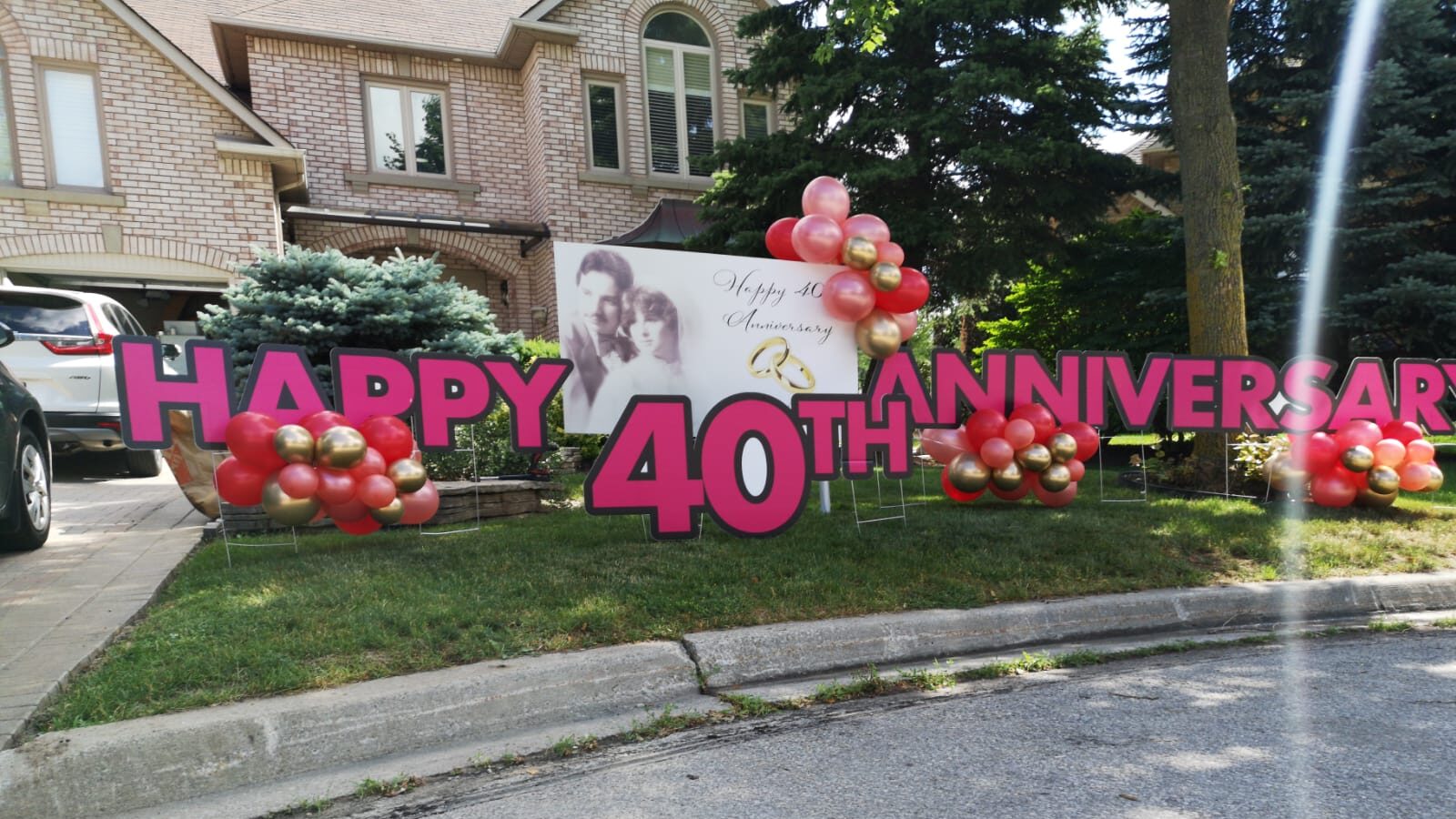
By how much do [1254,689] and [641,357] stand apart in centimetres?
410

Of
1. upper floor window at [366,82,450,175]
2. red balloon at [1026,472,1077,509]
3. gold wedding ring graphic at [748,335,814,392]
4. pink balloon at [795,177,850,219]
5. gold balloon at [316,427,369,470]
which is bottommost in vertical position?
red balloon at [1026,472,1077,509]

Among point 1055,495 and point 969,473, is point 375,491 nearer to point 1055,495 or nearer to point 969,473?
point 969,473

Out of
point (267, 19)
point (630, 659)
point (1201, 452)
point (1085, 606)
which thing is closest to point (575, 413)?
point (630, 659)

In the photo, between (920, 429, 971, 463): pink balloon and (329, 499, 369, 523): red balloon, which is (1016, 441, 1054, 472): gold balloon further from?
(329, 499, 369, 523): red balloon

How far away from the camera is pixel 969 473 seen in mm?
7070

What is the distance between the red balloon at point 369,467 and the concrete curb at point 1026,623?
7.99 ft

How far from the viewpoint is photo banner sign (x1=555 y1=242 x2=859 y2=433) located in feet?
19.4

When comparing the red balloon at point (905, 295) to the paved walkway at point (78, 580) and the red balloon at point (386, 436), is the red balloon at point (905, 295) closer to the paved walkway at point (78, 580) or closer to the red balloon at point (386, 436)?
the red balloon at point (386, 436)

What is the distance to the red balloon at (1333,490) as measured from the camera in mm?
7141

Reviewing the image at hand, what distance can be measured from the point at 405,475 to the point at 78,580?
6.69 feet

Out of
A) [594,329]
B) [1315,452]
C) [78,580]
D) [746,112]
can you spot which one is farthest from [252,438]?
[746,112]

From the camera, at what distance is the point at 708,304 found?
249 inches

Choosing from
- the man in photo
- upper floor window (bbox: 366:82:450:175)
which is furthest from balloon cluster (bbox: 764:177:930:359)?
upper floor window (bbox: 366:82:450:175)

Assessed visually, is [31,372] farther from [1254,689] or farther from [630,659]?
[1254,689]
